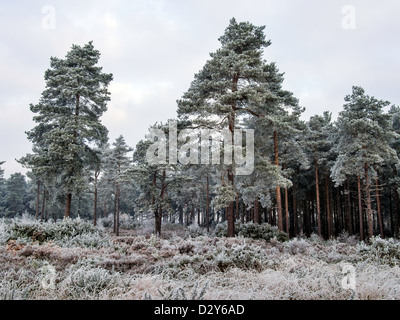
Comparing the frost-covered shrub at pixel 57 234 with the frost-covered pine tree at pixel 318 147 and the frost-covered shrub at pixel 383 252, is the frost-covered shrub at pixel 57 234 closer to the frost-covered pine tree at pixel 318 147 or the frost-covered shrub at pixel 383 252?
the frost-covered shrub at pixel 383 252

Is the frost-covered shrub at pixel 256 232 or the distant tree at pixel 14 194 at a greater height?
the distant tree at pixel 14 194

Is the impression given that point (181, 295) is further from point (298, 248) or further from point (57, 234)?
point (57, 234)

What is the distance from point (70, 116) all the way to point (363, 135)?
19184 millimetres

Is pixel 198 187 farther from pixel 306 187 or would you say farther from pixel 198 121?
pixel 198 121

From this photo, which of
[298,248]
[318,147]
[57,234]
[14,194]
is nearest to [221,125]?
[298,248]

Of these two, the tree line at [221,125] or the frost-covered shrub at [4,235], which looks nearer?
the frost-covered shrub at [4,235]

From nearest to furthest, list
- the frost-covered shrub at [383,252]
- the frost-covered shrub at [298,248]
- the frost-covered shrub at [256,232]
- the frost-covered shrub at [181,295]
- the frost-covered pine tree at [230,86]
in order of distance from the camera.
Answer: the frost-covered shrub at [181,295] → the frost-covered shrub at [383,252] → the frost-covered shrub at [298,248] → the frost-covered pine tree at [230,86] → the frost-covered shrub at [256,232]

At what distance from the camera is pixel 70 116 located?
1680 cm

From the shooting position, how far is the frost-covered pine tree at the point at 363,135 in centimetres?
1759

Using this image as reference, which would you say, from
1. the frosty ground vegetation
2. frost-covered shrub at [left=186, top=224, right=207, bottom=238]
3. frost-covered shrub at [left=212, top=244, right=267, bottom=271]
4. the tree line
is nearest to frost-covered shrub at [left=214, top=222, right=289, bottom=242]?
the tree line

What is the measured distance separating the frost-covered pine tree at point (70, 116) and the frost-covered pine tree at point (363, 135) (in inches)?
649

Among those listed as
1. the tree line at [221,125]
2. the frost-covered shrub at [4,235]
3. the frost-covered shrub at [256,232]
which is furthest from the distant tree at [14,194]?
the frost-covered shrub at [256,232]
